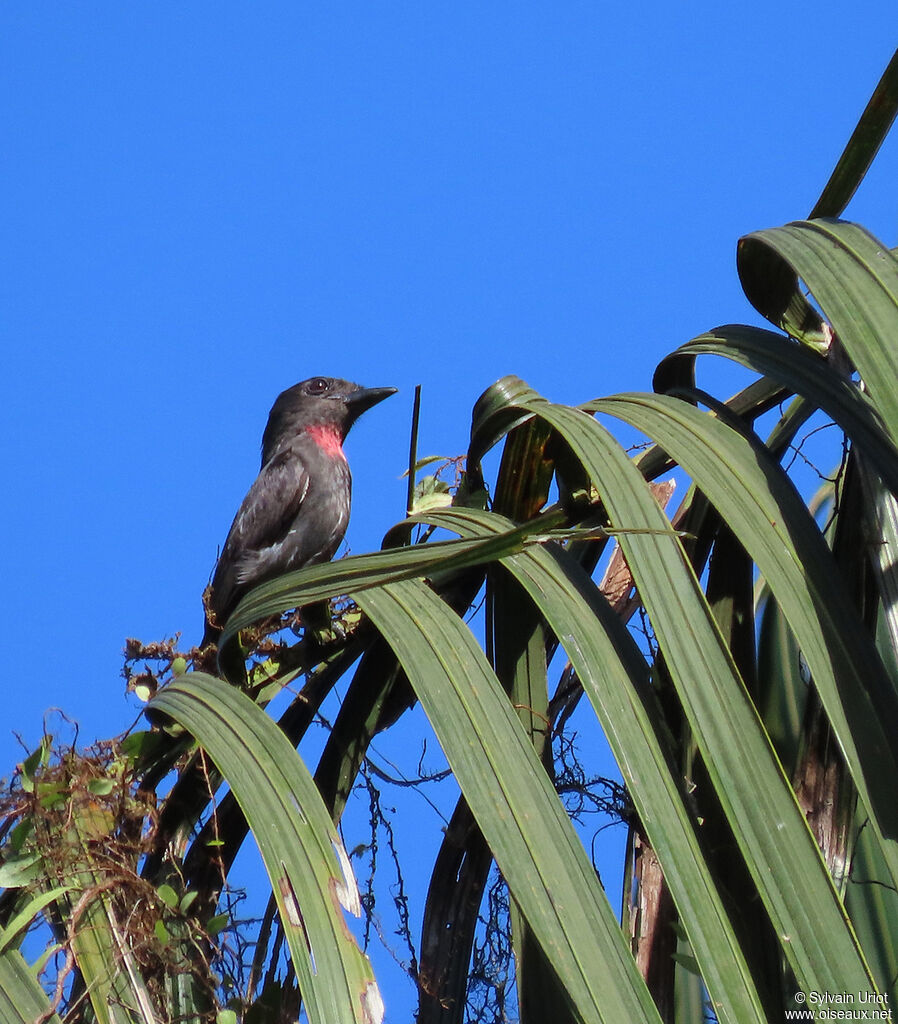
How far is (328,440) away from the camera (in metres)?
6.34

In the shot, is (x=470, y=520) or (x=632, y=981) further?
(x=470, y=520)

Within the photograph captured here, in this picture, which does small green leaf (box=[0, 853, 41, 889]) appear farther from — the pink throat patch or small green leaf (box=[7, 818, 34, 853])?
the pink throat patch

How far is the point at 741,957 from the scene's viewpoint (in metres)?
1.40

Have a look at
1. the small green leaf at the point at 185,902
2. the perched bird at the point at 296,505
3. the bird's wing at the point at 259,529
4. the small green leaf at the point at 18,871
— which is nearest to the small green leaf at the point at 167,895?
the small green leaf at the point at 185,902

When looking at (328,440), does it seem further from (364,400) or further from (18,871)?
(18,871)

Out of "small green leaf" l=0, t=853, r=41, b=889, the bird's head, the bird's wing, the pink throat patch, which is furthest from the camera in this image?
the bird's head

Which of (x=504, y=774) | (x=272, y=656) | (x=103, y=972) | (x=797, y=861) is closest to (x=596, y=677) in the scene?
(x=504, y=774)

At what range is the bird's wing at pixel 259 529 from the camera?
5.86 metres

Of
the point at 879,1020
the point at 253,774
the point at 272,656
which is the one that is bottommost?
the point at 879,1020

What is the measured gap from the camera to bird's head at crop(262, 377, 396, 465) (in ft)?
21.0

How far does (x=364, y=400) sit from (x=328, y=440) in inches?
11.1

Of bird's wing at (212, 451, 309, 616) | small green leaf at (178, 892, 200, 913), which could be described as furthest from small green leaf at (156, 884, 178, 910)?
bird's wing at (212, 451, 309, 616)

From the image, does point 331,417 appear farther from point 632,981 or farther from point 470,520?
point 632,981

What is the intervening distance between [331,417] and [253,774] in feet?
15.8
